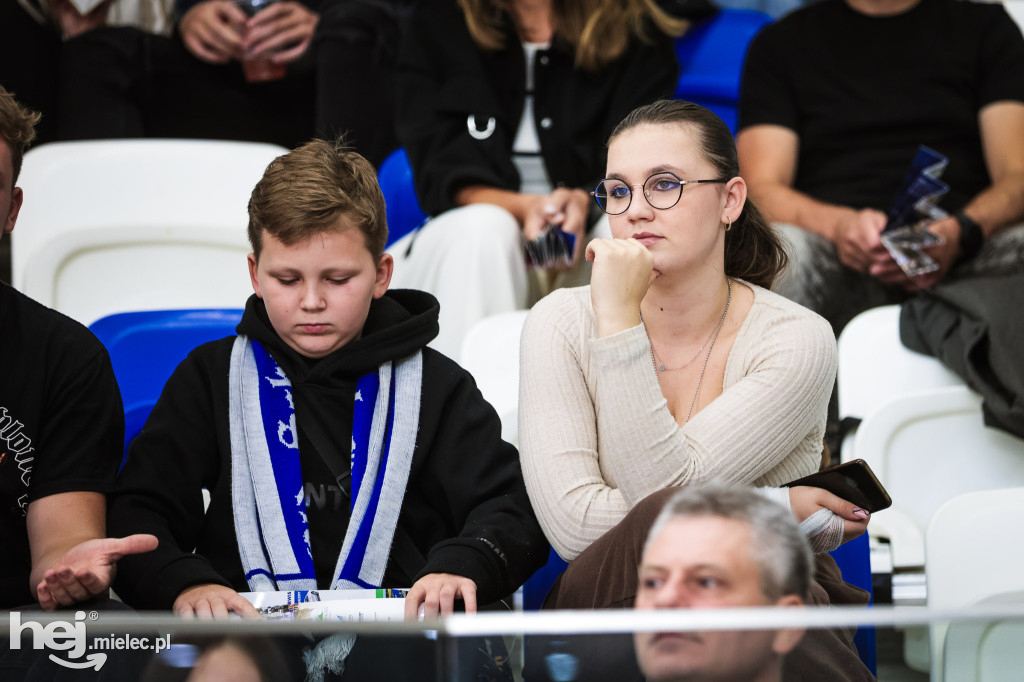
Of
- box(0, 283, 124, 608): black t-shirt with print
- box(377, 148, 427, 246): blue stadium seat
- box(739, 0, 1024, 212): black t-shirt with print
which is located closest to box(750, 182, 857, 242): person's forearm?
box(739, 0, 1024, 212): black t-shirt with print

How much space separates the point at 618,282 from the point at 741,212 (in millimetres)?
304

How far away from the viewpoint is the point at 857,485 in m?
1.14

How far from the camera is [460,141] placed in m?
2.25

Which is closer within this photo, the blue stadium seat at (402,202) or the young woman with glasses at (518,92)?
the young woman with glasses at (518,92)

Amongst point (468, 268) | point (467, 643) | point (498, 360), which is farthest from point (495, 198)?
point (467, 643)

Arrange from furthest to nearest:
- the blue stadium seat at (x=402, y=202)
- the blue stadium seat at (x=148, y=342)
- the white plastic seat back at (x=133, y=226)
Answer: the blue stadium seat at (x=402, y=202), the white plastic seat back at (x=133, y=226), the blue stadium seat at (x=148, y=342)

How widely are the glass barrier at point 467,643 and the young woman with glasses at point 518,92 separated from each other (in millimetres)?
1361

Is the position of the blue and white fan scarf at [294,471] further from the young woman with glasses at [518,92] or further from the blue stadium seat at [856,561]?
the young woman with glasses at [518,92]

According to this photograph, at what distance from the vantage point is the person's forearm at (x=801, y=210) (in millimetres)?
2152

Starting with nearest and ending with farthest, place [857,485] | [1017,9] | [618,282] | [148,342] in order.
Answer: [857,485] → [618,282] → [148,342] → [1017,9]

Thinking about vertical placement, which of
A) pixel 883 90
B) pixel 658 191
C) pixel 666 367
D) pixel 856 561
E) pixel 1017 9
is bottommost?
pixel 856 561

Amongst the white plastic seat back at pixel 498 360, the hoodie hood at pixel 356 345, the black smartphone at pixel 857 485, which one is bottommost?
the black smartphone at pixel 857 485

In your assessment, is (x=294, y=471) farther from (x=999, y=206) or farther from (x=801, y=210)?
(x=999, y=206)

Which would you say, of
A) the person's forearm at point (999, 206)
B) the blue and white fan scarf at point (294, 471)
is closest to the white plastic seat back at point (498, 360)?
the blue and white fan scarf at point (294, 471)
